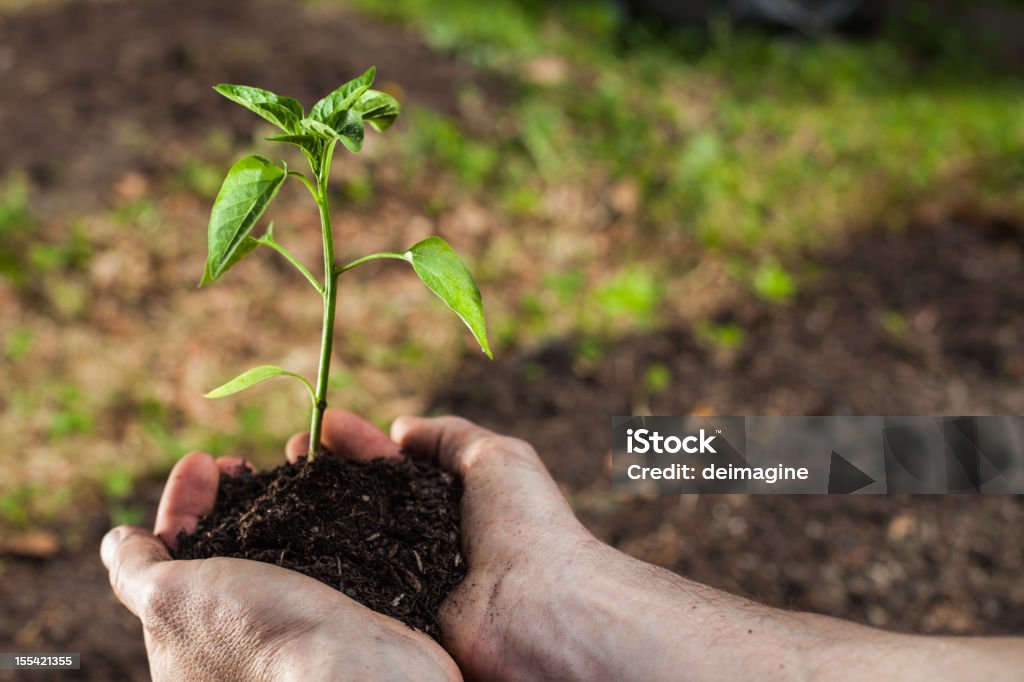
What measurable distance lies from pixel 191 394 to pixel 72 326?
0.65 meters

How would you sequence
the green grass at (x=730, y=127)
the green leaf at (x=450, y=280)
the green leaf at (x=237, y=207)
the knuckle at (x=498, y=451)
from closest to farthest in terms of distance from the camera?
the green leaf at (x=237, y=207)
the green leaf at (x=450, y=280)
the knuckle at (x=498, y=451)
the green grass at (x=730, y=127)

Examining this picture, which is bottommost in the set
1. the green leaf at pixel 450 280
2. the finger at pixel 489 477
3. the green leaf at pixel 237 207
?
the finger at pixel 489 477

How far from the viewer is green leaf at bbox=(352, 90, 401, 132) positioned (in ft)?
5.26

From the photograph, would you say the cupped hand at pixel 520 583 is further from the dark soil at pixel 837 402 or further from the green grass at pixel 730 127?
the green grass at pixel 730 127

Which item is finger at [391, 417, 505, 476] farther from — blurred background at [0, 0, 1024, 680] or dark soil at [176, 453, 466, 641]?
blurred background at [0, 0, 1024, 680]

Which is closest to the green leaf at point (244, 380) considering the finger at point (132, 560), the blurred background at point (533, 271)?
the finger at point (132, 560)

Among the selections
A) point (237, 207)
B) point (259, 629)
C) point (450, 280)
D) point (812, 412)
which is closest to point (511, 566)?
point (259, 629)

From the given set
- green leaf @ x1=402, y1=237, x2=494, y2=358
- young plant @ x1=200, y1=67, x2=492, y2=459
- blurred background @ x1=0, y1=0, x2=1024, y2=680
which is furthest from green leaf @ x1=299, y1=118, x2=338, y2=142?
blurred background @ x1=0, y1=0, x2=1024, y2=680

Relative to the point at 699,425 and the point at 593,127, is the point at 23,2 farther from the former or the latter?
the point at 699,425

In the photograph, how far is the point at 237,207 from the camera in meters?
1.37

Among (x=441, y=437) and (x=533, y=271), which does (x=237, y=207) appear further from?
(x=533, y=271)

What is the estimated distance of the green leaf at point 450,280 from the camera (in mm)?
1500

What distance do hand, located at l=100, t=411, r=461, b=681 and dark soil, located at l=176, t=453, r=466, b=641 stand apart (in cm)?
9

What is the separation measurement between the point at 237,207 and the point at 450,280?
0.37 m
